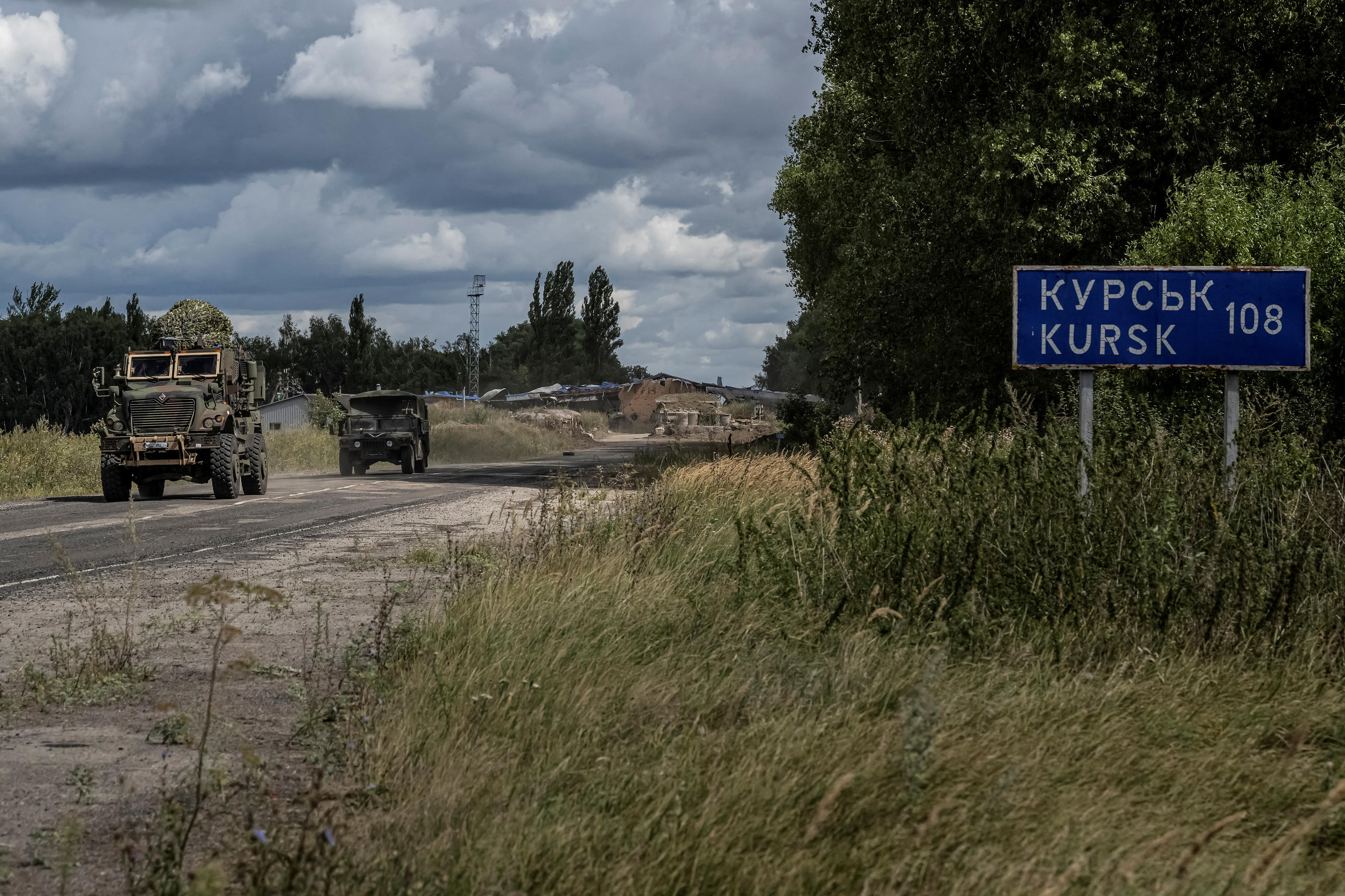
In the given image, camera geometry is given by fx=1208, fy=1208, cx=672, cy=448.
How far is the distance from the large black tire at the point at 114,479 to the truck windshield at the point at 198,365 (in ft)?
8.87

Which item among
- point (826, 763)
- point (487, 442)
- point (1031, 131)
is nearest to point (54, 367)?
point (487, 442)

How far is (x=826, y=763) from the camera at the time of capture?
3654 mm

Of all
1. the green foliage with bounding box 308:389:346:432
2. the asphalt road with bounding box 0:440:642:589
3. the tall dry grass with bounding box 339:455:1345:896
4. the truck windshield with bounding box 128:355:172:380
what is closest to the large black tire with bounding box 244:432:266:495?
the asphalt road with bounding box 0:440:642:589

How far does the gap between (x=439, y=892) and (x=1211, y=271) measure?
6081 millimetres

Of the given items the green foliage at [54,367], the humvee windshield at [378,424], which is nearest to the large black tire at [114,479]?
the humvee windshield at [378,424]

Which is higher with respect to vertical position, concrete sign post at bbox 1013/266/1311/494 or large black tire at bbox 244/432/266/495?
concrete sign post at bbox 1013/266/1311/494

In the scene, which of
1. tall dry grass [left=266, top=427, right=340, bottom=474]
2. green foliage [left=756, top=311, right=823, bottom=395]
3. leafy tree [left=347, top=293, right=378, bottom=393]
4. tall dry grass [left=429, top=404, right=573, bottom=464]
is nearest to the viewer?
tall dry grass [left=266, top=427, right=340, bottom=474]

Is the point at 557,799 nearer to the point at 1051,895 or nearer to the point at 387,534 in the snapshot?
the point at 1051,895

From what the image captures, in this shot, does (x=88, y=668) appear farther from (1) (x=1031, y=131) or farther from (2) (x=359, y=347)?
(2) (x=359, y=347)

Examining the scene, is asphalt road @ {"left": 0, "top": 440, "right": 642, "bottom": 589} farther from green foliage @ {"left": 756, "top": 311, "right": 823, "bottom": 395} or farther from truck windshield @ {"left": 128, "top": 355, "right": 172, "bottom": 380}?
green foliage @ {"left": 756, "top": 311, "right": 823, "bottom": 395}

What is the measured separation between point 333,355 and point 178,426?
69.2m

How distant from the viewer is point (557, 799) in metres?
3.51

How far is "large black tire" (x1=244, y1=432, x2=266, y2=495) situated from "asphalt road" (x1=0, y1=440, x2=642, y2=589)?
304 mm

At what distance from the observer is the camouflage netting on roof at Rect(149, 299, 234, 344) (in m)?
64.4
